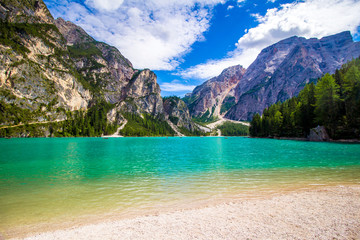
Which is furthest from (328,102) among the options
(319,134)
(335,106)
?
(319,134)

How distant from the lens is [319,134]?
76.4 metres

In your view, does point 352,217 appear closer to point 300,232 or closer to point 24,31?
point 300,232

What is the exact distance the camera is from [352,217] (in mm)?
8234

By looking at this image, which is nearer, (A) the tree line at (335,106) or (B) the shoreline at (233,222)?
(B) the shoreline at (233,222)

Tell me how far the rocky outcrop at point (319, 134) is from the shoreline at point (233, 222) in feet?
264

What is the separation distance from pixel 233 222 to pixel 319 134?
295 feet

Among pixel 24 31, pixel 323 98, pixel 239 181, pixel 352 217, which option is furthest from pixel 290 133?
pixel 24 31

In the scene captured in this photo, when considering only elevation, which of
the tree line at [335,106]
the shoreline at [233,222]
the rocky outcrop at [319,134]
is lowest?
the shoreline at [233,222]

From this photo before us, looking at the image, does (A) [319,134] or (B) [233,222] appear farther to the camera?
(A) [319,134]

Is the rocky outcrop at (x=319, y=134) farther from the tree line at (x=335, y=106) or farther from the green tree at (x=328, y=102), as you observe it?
the green tree at (x=328, y=102)

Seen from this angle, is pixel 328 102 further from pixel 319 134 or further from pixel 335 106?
pixel 319 134

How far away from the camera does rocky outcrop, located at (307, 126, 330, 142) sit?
244 ft

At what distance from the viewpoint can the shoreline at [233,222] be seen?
6.99m

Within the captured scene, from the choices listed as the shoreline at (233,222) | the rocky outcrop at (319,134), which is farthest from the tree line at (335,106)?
the shoreline at (233,222)
